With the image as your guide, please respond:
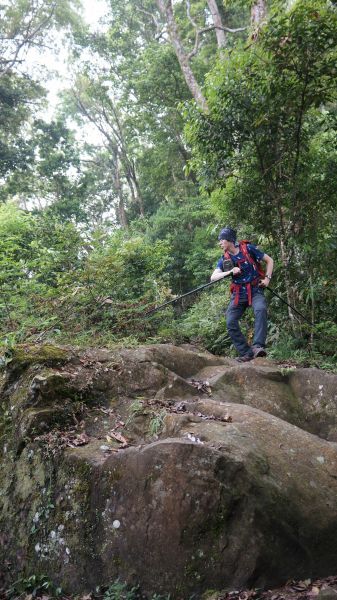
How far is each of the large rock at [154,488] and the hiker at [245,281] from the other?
1.62 m

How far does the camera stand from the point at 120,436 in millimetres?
4121

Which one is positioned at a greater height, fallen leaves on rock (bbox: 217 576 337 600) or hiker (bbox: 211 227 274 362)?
hiker (bbox: 211 227 274 362)

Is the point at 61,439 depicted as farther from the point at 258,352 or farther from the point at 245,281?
the point at 245,281

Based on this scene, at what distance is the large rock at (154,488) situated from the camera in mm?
3127

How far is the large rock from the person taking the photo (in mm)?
3127

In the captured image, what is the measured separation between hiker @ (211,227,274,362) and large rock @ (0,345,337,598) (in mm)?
1615

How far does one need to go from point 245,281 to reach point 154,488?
371 centimetres

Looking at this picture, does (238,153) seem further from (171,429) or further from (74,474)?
→ (74,474)

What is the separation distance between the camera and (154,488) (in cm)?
331

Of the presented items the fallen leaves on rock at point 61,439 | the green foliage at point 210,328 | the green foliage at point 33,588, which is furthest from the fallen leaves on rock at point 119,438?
the green foliage at point 210,328

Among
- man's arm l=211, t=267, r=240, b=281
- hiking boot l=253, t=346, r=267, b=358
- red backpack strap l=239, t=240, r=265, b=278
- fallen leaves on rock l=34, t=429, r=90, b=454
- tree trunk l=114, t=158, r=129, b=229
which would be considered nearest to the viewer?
fallen leaves on rock l=34, t=429, r=90, b=454

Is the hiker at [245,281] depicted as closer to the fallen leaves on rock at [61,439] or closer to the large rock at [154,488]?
the large rock at [154,488]

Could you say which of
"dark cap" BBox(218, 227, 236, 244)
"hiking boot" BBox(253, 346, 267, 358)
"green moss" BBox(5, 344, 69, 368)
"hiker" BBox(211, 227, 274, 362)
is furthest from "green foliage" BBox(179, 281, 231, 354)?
"green moss" BBox(5, 344, 69, 368)

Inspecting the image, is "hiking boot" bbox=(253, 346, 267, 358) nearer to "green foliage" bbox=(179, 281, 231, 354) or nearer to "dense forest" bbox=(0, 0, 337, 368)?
"dense forest" bbox=(0, 0, 337, 368)
